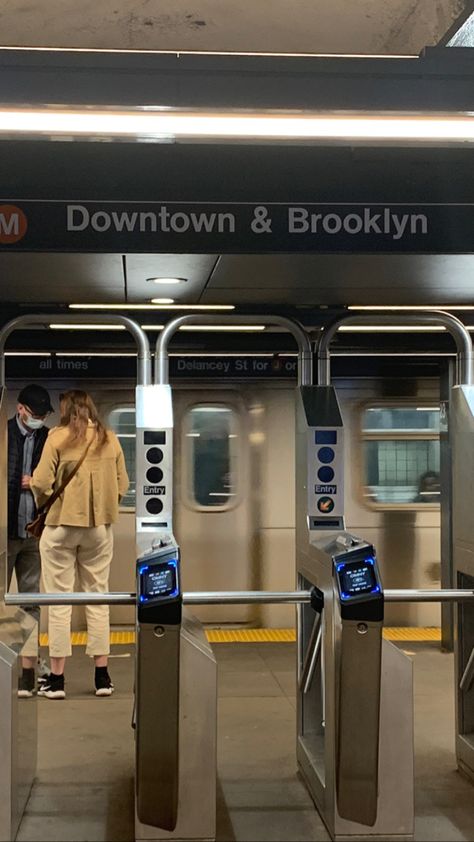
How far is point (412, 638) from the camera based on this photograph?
7.75m

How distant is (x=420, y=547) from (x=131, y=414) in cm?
245

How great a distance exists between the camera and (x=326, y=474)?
184 inches

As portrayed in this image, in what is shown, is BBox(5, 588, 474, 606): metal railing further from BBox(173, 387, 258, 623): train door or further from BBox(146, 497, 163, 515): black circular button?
BBox(173, 387, 258, 623): train door

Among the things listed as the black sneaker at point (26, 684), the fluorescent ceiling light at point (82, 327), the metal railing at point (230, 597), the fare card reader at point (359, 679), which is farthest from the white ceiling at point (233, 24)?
the black sneaker at point (26, 684)

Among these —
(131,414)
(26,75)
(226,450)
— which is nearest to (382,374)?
(226,450)

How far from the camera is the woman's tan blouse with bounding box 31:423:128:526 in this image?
19.7 feet

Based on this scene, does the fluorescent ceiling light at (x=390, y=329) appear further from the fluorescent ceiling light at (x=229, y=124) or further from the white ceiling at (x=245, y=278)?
the fluorescent ceiling light at (x=229, y=124)

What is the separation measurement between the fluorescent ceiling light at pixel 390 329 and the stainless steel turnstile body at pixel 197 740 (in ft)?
10.1

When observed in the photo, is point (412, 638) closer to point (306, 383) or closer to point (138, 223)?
point (306, 383)

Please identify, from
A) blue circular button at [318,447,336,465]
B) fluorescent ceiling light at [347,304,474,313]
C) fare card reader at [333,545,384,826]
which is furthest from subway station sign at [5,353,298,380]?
fare card reader at [333,545,384,826]

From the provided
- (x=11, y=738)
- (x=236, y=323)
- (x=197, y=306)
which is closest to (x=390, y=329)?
(x=197, y=306)

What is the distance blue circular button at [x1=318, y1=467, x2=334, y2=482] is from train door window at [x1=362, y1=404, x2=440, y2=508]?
10.9ft

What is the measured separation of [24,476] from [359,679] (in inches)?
125

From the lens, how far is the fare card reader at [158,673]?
A: 12.1 ft
